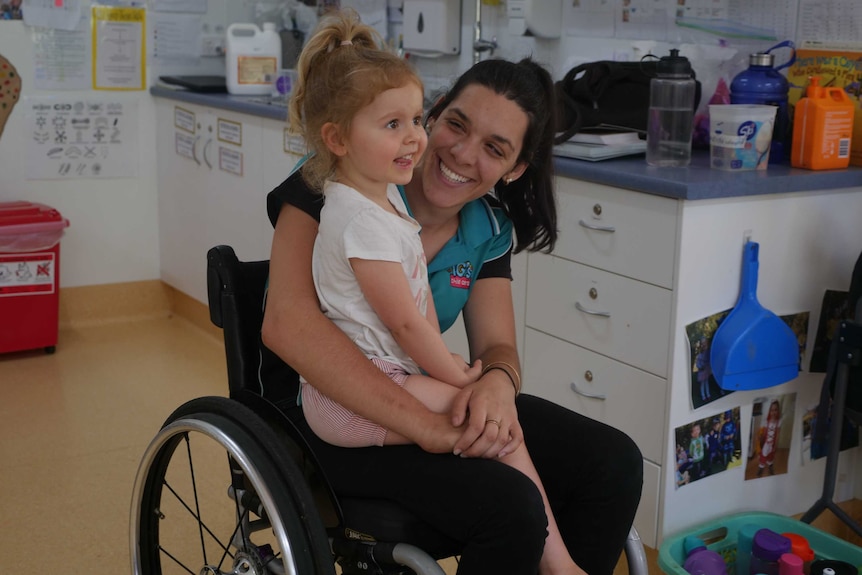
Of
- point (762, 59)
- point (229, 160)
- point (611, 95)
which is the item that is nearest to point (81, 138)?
point (229, 160)

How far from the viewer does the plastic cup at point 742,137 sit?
2146mm

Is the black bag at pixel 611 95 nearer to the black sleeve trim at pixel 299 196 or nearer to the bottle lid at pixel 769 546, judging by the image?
the bottle lid at pixel 769 546

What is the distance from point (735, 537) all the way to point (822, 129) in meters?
0.86

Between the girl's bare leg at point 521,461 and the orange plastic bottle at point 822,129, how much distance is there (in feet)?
Answer: 3.68

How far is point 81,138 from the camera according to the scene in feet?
12.6

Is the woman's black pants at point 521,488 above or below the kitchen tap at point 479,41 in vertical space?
below

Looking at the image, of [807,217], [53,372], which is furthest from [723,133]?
[53,372]

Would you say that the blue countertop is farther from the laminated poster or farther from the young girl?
the laminated poster

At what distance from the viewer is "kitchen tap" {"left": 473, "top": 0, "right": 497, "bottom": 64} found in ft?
10.3

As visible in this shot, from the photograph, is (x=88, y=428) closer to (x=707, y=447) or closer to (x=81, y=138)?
(x=81, y=138)

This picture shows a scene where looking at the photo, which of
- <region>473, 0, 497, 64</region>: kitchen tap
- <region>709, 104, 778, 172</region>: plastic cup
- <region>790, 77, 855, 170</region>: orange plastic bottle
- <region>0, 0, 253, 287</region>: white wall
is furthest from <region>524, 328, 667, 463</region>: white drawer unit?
<region>0, 0, 253, 287</region>: white wall

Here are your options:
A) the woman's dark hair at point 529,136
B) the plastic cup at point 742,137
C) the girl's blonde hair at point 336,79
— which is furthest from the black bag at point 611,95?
the girl's blonde hair at point 336,79

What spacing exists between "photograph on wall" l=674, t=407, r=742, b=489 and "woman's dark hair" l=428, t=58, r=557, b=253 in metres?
0.63

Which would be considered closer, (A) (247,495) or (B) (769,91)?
(A) (247,495)
